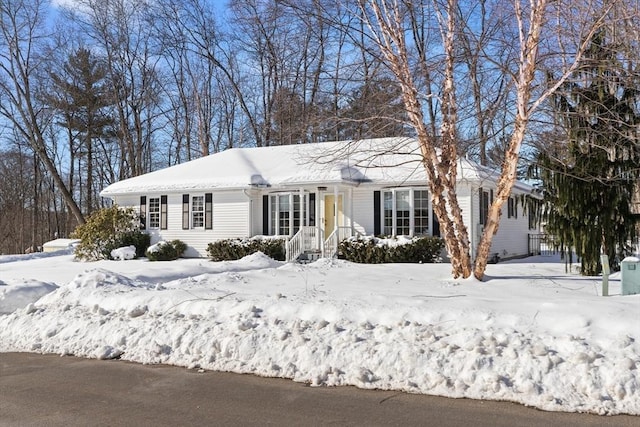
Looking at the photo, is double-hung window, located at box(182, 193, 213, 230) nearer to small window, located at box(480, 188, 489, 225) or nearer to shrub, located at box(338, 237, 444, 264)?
shrub, located at box(338, 237, 444, 264)

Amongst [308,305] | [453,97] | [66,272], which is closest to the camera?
[308,305]

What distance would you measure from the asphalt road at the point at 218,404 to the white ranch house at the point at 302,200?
13.3 m

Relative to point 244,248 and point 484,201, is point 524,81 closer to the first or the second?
point 484,201

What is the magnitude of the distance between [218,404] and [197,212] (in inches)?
794

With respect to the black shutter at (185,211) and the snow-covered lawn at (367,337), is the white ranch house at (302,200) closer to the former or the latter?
the black shutter at (185,211)

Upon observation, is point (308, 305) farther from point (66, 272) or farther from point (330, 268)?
point (66, 272)

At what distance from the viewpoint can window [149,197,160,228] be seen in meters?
26.5

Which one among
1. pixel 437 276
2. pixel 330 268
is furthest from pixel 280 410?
pixel 330 268

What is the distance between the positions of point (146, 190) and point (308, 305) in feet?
63.0

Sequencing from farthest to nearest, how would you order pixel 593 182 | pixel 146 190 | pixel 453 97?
pixel 146 190 < pixel 593 182 < pixel 453 97

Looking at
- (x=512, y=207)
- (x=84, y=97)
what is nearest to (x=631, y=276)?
(x=512, y=207)

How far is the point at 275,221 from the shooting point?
79.3ft

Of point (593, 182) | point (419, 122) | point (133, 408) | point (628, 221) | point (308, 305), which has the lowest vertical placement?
point (133, 408)

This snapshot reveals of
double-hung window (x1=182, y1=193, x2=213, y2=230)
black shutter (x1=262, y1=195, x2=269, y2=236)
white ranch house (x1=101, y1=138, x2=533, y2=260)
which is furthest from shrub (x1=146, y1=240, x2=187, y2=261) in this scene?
black shutter (x1=262, y1=195, x2=269, y2=236)
